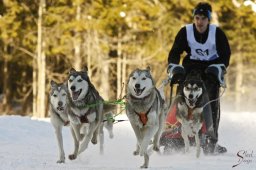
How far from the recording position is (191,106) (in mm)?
7453

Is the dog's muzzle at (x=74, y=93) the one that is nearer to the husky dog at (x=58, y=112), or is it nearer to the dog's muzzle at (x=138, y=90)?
the husky dog at (x=58, y=112)

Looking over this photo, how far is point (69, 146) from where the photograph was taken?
924 cm

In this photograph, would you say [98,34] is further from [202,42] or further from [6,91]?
[202,42]

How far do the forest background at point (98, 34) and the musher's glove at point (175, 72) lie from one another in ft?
45.3

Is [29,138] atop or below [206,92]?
below

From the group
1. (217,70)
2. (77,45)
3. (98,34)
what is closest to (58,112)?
(217,70)

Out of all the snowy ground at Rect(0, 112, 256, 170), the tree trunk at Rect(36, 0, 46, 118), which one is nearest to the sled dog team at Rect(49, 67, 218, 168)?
the snowy ground at Rect(0, 112, 256, 170)

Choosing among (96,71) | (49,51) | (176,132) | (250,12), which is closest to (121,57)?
(96,71)

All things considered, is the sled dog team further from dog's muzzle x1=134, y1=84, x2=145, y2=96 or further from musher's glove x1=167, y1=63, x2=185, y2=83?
musher's glove x1=167, y1=63, x2=185, y2=83

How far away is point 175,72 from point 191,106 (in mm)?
417

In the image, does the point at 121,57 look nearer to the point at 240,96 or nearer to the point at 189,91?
the point at 240,96

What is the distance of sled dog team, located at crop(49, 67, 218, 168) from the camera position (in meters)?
6.48

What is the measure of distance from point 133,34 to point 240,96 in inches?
325

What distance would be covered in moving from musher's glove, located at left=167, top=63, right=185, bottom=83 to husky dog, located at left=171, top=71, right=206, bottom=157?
0.32ft
